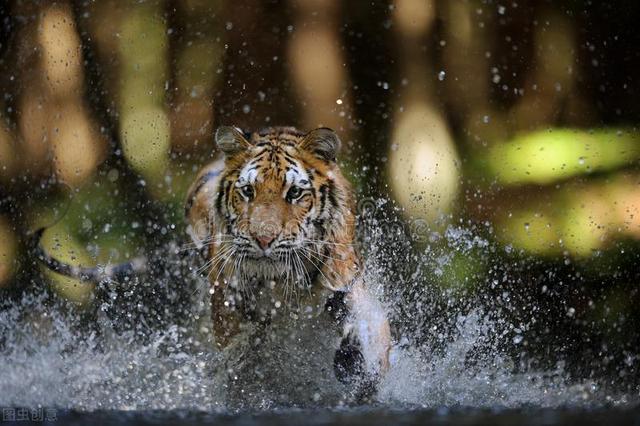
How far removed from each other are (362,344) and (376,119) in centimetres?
56

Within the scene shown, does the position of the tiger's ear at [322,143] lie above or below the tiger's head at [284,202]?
above

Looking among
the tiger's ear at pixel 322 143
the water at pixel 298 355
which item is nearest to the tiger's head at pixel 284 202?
the tiger's ear at pixel 322 143

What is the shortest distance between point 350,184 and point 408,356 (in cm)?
42

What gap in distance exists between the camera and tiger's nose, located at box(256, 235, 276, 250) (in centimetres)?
307

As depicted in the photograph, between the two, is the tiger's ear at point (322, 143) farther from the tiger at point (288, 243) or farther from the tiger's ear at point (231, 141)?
the tiger's ear at point (231, 141)

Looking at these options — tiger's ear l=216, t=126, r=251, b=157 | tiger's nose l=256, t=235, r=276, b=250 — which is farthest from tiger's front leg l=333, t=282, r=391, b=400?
tiger's ear l=216, t=126, r=251, b=157

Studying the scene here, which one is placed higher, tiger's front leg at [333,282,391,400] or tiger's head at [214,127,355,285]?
tiger's head at [214,127,355,285]

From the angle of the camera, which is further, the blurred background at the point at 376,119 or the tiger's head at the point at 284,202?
the blurred background at the point at 376,119

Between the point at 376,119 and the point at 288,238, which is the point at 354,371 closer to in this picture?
the point at 288,238

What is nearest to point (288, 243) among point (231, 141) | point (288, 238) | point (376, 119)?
point (288, 238)

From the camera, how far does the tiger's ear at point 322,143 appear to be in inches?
123

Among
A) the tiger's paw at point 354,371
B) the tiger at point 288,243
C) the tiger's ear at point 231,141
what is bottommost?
the tiger's paw at point 354,371

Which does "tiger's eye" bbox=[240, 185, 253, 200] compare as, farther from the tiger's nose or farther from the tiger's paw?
the tiger's paw

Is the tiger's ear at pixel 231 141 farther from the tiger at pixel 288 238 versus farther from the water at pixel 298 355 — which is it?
the water at pixel 298 355
